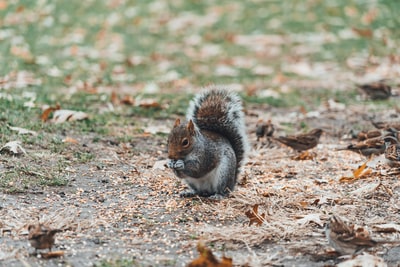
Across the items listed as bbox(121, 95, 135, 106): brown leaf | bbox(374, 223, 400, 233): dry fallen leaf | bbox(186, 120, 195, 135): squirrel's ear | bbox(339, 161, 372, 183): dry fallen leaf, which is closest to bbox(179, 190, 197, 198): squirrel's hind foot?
bbox(186, 120, 195, 135): squirrel's ear

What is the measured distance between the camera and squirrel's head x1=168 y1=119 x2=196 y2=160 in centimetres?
424

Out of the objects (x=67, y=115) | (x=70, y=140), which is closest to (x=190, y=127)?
(x=70, y=140)

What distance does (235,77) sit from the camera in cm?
882

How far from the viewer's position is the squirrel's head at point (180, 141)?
13.9 ft

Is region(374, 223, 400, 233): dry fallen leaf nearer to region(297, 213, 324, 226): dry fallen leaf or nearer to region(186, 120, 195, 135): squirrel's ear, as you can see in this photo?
region(297, 213, 324, 226): dry fallen leaf

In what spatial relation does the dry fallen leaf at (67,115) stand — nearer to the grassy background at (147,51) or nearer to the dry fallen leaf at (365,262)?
the grassy background at (147,51)

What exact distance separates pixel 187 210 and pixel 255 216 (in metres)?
0.45

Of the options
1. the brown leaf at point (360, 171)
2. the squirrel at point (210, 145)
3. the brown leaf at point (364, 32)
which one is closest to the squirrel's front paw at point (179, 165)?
Answer: the squirrel at point (210, 145)

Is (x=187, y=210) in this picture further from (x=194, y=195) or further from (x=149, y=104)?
(x=149, y=104)

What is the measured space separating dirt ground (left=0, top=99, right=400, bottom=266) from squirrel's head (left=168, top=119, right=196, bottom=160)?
30cm

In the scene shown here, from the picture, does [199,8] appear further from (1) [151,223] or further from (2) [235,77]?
(1) [151,223]

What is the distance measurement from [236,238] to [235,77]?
526 cm

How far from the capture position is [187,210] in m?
4.23

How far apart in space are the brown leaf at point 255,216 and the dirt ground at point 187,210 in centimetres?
6
